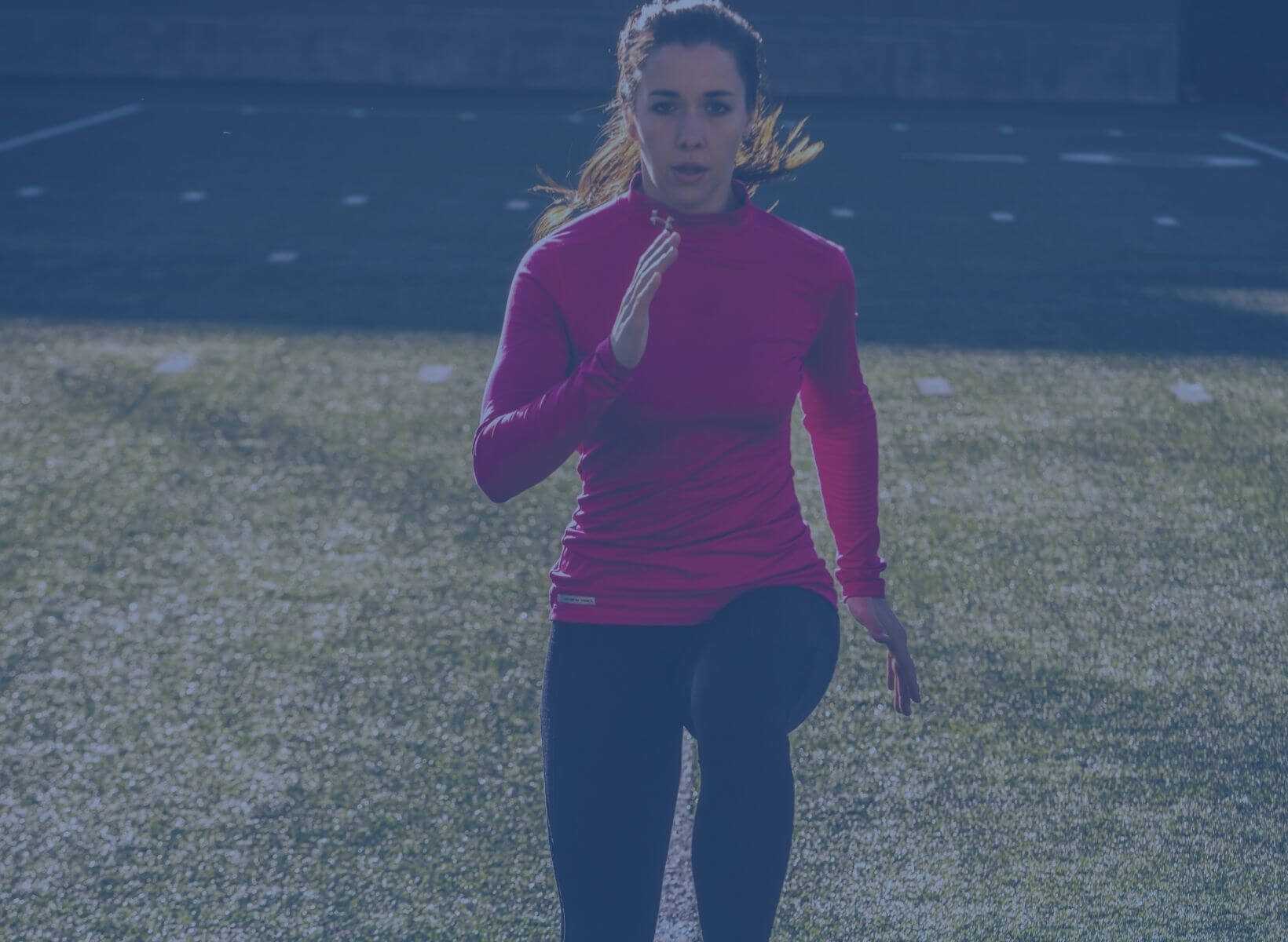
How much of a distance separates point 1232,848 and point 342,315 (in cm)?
598

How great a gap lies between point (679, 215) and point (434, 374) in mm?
4837

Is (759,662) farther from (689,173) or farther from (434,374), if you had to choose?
(434,374)

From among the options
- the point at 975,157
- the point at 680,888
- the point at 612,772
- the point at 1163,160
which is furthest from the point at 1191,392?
the point at 1163,160

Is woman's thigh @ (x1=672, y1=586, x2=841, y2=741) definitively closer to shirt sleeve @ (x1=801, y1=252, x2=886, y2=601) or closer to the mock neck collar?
shirt sleeve @ (x1=801, y1=252, x2=886, y2=601)

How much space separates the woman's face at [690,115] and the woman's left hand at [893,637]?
74 centimetres

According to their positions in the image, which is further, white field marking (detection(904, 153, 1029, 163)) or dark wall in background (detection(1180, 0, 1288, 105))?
dark wall in background (detection(1180, 0, 1288, 105))

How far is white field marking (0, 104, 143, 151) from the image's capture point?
1384 centimetres

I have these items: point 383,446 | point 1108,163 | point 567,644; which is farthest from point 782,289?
point 1108,163

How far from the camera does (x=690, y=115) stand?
94.3 inches

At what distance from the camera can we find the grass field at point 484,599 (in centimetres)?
323

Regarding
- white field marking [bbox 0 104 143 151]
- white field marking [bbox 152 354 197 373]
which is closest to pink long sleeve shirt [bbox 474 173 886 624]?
white field marking [bbox 152 354 197 373]

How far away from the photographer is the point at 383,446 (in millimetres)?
6223

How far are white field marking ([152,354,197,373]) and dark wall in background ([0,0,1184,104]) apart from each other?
42.6 ft

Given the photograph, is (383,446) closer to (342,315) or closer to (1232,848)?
(342,315)
